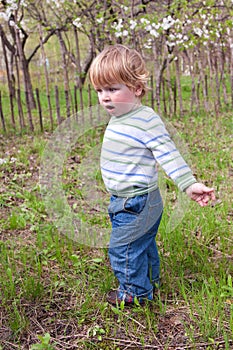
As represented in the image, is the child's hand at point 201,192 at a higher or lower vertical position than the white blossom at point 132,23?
lower

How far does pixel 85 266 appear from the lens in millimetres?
2541

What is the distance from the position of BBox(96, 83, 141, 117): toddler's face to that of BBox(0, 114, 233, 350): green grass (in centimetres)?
88

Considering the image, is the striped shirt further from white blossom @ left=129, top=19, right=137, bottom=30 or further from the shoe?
white blossom @ left=129, top=19, right=137, bottom=30

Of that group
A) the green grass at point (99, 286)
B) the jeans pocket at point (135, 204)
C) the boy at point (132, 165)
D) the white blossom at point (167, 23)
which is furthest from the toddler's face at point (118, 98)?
the white blossom at point (167, 23)

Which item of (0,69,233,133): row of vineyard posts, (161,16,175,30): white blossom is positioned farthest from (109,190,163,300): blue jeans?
(161,16,175,30): white blossom

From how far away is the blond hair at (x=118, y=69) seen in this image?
5.97 ft

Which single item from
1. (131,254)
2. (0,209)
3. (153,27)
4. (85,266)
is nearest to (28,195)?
(0,209)

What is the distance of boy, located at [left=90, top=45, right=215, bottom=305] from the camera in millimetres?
1830

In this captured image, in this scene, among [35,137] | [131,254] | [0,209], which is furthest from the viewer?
[35,137]

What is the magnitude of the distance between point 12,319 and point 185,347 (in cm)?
86

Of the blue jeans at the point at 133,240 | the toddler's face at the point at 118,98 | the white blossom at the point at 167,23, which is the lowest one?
the blue jeans at the point at 133,240

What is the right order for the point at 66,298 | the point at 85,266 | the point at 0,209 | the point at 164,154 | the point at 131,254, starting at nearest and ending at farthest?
the point at 164,154, the point at 131,254, the point at 66,298, the point at 85,266, the point at 0,209

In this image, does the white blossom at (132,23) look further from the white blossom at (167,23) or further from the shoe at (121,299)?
the shoe at (121,299)

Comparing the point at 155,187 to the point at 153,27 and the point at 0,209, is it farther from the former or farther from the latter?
the point at 153,27
